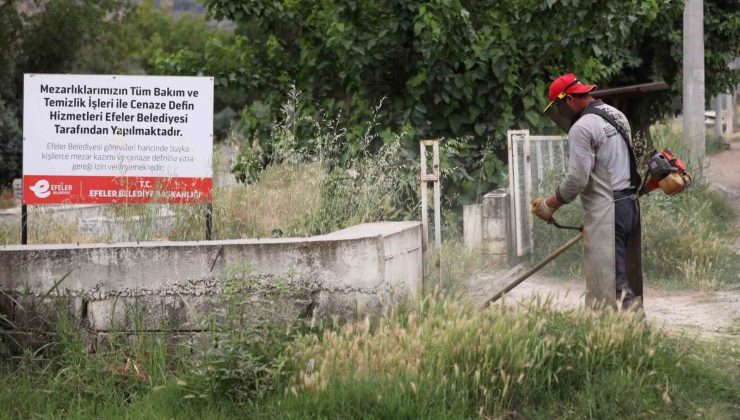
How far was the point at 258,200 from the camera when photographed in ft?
28.5

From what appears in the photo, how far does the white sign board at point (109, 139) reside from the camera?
7855 mm

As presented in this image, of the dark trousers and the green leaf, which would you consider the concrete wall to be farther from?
the green leaf

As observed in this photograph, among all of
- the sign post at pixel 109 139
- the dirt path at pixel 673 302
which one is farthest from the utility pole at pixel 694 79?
the sign post at pixel 109 139

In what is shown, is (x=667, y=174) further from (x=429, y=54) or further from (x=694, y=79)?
(x=694, y=79)

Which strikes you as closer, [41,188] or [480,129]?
[41,188]

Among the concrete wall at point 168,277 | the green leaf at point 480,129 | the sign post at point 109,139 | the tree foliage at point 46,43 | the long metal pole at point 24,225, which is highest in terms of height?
the tree foliage at point 46,43

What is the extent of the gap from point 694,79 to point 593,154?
432 inches

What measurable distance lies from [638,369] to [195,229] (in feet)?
11.6

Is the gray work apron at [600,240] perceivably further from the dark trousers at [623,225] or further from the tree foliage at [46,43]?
the tree foliage at [46,43]

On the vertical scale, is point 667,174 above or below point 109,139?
below

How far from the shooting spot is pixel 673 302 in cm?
951

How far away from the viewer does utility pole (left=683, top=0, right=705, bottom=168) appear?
17172 millimetres

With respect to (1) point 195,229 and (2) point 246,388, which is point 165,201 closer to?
(1) point 195,229

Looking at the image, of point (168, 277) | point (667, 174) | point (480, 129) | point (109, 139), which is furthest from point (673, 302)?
point (109, 139)
